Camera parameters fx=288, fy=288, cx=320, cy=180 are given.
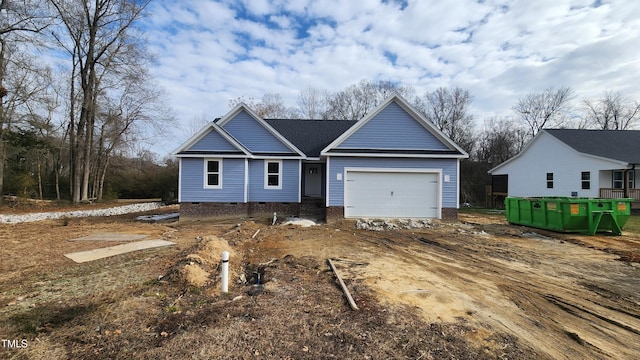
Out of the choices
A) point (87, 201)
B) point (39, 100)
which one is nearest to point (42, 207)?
point (87, 201)

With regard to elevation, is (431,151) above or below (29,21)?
below

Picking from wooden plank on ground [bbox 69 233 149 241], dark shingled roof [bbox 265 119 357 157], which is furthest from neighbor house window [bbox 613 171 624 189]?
wooden plank on ground [bbox 69 233 149 241]

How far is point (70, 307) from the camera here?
4148 millimetres

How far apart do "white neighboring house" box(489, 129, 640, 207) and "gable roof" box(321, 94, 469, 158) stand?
1361 centimetres

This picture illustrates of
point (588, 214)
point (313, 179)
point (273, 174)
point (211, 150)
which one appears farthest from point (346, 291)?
point (313, 179)

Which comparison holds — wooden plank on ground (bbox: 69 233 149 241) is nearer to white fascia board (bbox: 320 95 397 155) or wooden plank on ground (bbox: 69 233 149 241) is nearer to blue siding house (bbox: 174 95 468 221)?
blue siding house (bbox: 174 95 468 221)

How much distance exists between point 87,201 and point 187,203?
14844 millimetres

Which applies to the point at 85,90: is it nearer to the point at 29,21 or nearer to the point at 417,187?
the point at 29,21

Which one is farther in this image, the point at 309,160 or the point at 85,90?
the point at 85,90

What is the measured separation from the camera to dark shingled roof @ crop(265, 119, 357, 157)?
16.5m

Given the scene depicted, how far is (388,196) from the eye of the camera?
1330 cm

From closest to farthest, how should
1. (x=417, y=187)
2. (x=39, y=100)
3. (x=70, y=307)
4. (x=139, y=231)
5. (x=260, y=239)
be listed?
(x=70, y=307) → (x=260, y=239) → (x=139, y=231) → (x=417, y=187) → (x=39, y=100)

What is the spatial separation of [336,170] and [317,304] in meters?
9.25

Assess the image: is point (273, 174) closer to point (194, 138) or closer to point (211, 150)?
point (211, 150)
